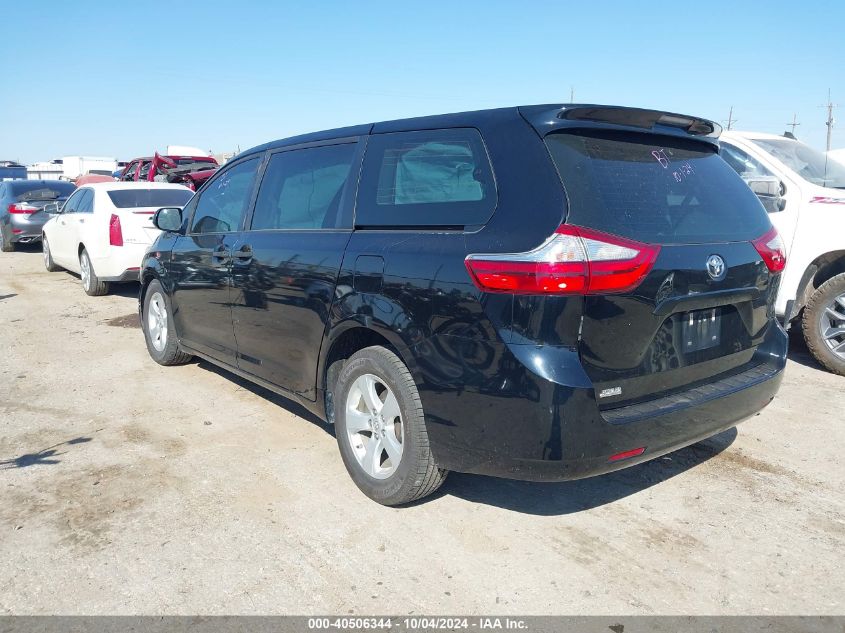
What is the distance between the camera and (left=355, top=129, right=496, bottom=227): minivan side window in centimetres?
296

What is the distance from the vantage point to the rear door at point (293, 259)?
3650 millimetres

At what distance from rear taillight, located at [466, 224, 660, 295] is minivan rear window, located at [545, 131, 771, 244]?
0.07 m

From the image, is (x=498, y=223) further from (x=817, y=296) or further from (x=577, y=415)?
(x=817, y=296)

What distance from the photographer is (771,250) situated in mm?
3373

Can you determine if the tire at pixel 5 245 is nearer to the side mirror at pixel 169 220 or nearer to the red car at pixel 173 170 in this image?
the red car at pixel 173 170

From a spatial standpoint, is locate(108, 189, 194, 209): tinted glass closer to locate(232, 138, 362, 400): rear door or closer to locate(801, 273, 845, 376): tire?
locate(232, 138, 362, 400): rear door

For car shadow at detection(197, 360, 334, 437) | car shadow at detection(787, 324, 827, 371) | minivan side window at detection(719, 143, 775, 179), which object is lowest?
car shadow at detection(197, 360, 334, 437)

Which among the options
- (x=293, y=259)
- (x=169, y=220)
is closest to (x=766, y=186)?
(x=293, y=259)

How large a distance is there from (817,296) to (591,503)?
3.38 m

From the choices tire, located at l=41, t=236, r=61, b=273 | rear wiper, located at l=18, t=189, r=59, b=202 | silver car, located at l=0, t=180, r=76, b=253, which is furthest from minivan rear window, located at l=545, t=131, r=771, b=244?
rear wiper, located at l=18, t=189, r=59, b=202

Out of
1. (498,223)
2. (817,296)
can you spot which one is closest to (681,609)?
(498,223)

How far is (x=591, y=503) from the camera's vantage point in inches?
137

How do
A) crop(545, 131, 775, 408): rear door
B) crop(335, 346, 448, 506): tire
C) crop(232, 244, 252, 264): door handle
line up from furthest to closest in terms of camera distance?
crop(232, 244, 252, 264): door handle → crop(335, 346, 448, 506): tire → crop(545, 131, 775, 408): rear door

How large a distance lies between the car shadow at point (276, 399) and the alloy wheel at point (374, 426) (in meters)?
0.92
